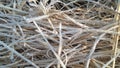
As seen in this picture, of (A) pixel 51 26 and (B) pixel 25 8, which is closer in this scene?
(A) pixel 51 26

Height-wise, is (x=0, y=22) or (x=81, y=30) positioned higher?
(x=0, y=22)

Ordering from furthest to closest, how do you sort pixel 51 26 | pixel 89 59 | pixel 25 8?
pixel 25 8 → pixel 51 26 → pixel 89 59

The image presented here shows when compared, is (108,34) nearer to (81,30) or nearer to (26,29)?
(81,30)

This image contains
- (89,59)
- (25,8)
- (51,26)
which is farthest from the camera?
(25,8)

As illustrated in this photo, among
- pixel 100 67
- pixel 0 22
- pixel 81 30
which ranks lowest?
pixel 100 67

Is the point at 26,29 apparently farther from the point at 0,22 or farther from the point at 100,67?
the point at 100,67

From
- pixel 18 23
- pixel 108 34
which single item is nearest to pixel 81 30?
pixel 108 34
